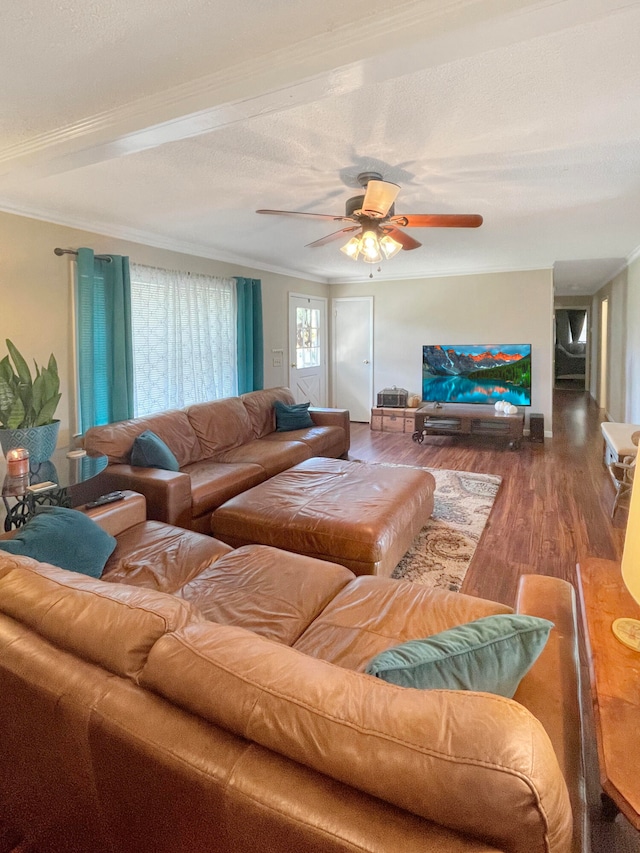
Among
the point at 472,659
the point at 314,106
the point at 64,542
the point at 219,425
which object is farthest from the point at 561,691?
the point at 219,425

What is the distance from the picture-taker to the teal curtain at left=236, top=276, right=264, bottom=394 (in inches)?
215

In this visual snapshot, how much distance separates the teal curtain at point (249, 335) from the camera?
5457 mm

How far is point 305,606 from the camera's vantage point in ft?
5.97

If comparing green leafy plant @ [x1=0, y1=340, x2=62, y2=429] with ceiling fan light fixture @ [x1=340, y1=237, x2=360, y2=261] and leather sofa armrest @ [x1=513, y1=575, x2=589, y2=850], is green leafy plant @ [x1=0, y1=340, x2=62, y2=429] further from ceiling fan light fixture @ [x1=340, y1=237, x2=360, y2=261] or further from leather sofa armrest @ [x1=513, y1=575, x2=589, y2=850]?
leather sofa armrest @ [x1=513, y1=575, x2=589, y2=850]

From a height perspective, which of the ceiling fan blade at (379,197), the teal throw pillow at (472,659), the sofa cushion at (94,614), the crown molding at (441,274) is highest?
the crown molding at (441,274)

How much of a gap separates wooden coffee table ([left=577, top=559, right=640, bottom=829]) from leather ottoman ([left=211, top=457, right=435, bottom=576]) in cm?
115

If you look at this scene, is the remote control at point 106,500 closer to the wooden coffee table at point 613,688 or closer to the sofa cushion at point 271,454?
the sofa cushion at point 271,454

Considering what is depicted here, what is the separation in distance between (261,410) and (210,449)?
Result: 3.07 feet

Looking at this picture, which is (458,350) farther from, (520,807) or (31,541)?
(520,807)

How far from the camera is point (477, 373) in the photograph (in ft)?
22.4

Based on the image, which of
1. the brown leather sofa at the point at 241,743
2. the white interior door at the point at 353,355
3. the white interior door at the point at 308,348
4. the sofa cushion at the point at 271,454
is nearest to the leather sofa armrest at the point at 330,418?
the sofa cushion at the point at 271,454

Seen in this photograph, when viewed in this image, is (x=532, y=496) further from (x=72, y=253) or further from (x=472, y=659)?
(x=72, y=253)

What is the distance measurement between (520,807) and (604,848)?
106 cm

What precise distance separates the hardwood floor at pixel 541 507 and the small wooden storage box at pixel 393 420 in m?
0.16
